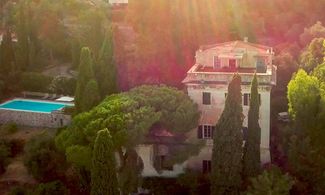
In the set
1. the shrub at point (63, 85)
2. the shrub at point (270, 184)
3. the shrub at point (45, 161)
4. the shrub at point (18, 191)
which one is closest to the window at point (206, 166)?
the shrub at point (270, 184)

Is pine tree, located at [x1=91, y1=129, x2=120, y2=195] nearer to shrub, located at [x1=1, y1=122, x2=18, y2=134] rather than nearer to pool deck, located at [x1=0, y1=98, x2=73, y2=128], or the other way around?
pool deck, located at [x1=0, y1=98, x2=73, y2=128]

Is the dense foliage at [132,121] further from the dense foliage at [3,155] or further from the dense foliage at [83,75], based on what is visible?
the dense foliage at [3,155]

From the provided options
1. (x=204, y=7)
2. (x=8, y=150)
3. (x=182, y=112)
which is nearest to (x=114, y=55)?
(x=204, y=7)

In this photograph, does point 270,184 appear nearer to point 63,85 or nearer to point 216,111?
point 216,111

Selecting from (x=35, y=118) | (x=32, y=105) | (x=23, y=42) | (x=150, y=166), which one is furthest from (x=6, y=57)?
(x=150, y=166)

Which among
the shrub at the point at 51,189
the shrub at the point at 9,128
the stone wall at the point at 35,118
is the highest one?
the stone wall at the point at 35,118

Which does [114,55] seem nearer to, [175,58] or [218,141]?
[175,58]
